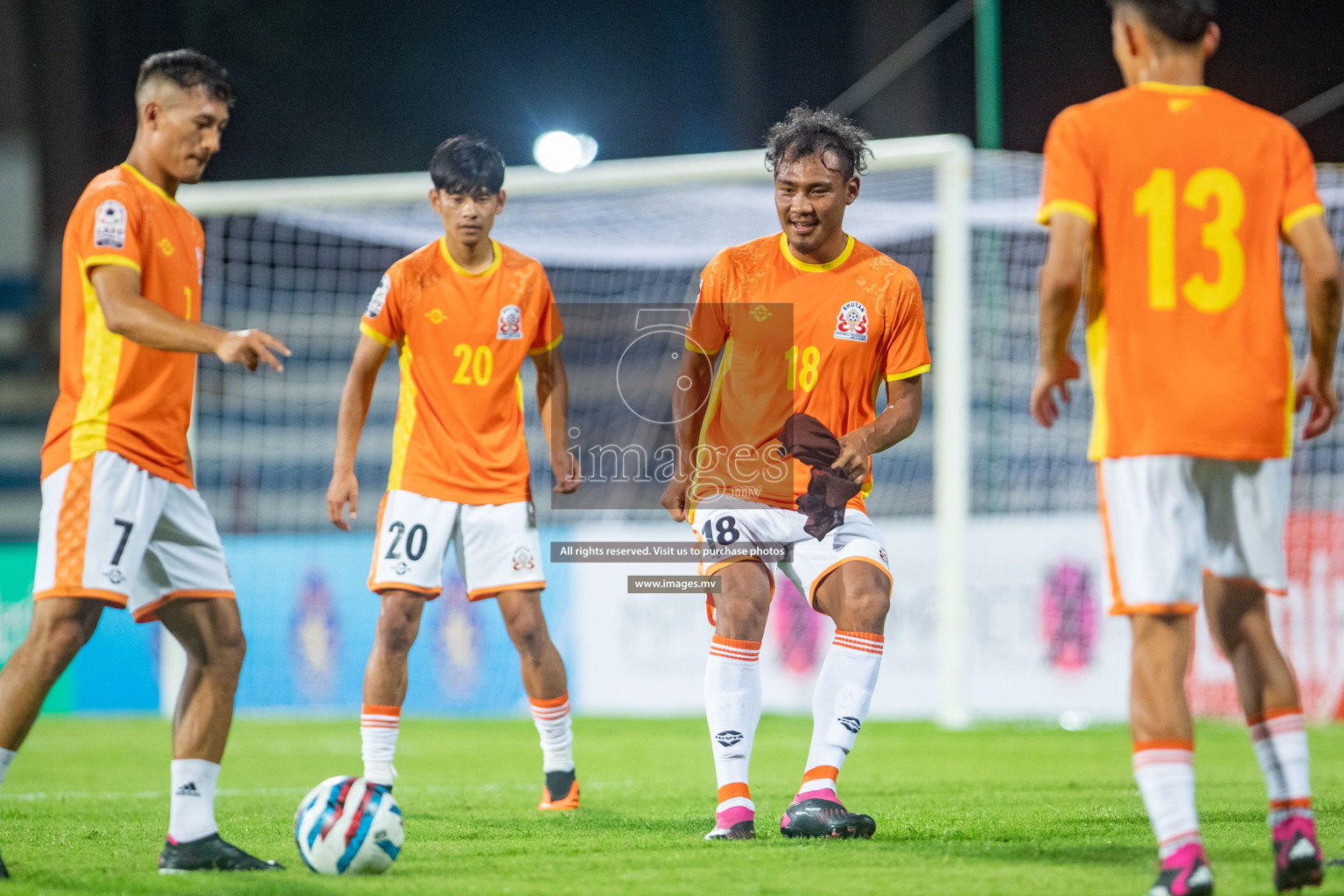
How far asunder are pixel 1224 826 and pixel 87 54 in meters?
23.8

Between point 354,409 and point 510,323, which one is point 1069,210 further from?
point 354,409

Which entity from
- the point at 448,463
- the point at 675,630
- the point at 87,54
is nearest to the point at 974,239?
the point at 675,630

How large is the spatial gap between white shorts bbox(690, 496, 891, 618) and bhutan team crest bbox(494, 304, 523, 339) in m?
1.31

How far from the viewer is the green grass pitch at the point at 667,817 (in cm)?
363

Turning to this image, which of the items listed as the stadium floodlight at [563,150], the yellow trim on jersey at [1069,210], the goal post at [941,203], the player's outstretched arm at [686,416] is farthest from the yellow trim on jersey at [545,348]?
the stadium floodlight at [563,150]

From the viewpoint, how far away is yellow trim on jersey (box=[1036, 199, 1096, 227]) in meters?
3.32

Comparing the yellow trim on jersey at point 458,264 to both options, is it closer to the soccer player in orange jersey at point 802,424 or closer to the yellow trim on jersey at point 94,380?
the soccer player in orange jersey at point 802,424

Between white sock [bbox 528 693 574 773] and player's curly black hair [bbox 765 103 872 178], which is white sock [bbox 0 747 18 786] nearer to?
white sock [bbox 528 693 574 773]

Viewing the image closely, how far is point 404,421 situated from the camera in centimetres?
568

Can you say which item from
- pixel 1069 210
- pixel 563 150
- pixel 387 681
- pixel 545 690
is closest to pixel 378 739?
pixel 387 681

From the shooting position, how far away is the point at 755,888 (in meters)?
3.44

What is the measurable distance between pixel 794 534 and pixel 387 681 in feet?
5.74

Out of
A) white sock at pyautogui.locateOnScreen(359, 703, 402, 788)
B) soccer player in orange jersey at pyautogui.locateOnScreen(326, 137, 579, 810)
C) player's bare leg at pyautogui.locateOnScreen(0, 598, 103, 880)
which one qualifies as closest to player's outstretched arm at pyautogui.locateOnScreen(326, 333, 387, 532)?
soccer player in orange jersey at pyautogui.locateOnScreen(326, 137, 579, 810)

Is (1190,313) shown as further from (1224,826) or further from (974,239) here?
(974,239)
